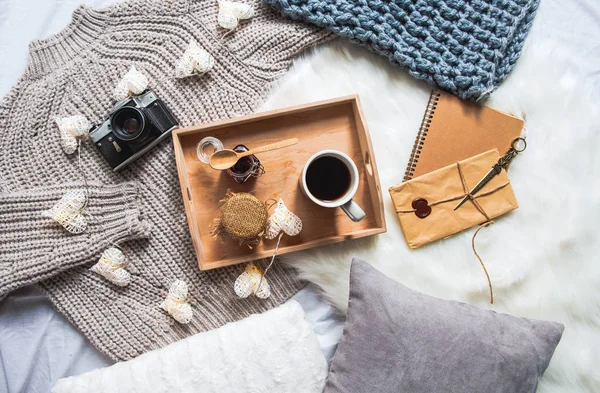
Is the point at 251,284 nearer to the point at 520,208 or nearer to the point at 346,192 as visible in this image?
the point at 346,192

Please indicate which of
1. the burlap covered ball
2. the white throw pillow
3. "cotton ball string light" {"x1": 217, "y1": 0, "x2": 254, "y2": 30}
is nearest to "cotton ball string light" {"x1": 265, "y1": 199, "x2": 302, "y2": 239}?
the burlap covered ball

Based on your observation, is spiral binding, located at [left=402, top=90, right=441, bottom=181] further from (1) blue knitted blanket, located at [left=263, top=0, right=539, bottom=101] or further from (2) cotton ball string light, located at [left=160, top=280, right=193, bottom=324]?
(2) cotton ball string light, located at [left=160, top=280, right=193, bottom=324]

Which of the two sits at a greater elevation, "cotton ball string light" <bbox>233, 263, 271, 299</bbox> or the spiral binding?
the spiral binding

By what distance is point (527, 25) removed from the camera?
2.86ft

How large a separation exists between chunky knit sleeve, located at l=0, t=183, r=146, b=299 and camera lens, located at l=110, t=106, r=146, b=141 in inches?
4.3

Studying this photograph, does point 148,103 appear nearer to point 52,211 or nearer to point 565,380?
point 52,211

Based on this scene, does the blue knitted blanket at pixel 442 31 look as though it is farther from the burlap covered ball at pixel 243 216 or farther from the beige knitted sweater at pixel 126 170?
the burlap covered ball at pixel 243 216

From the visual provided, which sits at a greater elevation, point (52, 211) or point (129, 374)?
point (52, 211)

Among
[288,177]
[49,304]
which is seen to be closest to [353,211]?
[288,177]

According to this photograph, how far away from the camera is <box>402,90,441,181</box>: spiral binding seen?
0.87 meters

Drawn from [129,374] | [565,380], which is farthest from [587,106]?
[129,374]

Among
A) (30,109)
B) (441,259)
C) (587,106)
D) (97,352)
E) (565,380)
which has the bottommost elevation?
(97,352)

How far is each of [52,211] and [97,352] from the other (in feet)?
0.91

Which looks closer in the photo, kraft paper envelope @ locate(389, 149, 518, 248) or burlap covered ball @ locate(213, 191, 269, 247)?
burlap covered ball @ locate(213, 191, 269, 247)
